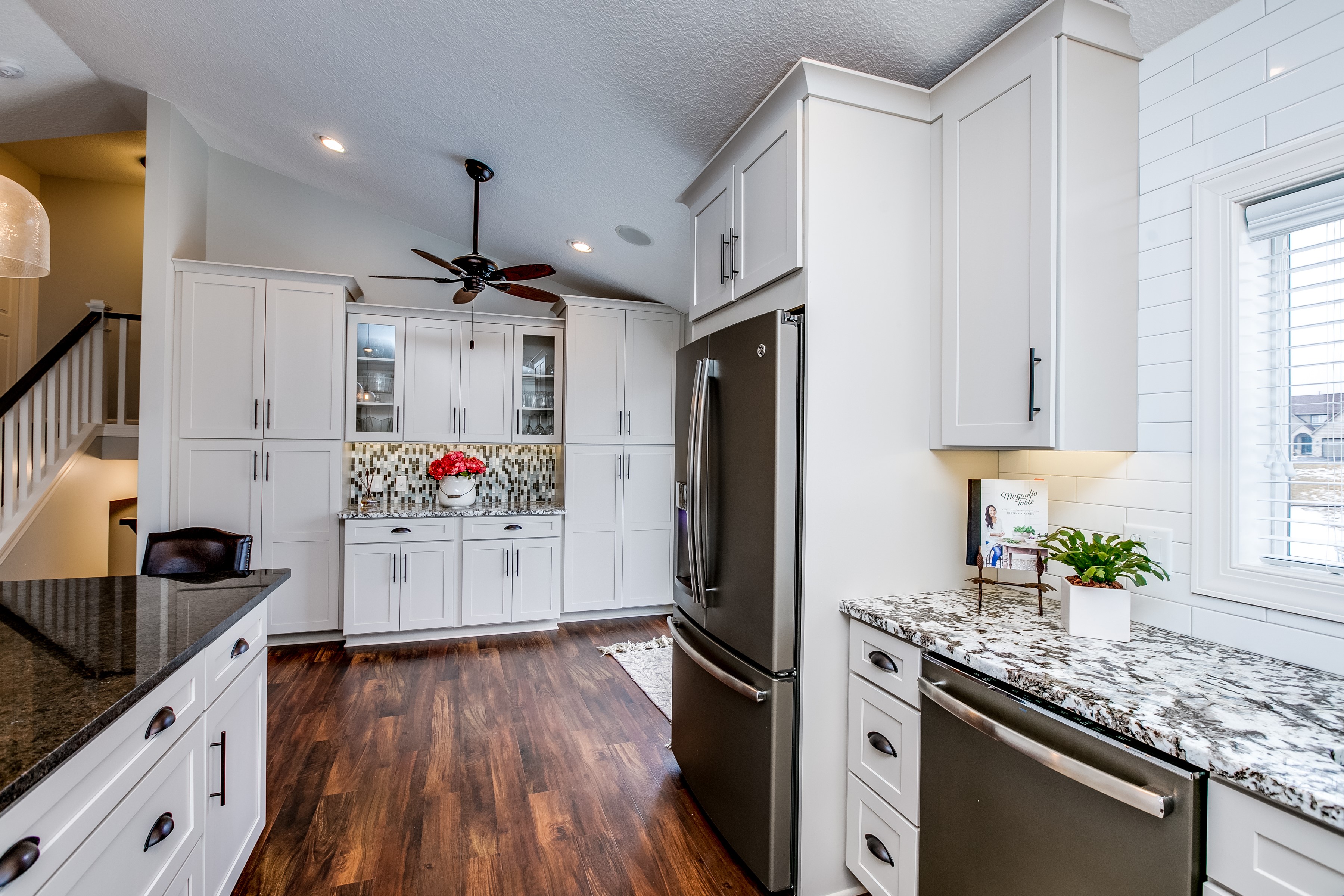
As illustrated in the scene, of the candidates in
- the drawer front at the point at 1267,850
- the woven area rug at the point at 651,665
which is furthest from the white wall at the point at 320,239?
the drawer front at the point at 1267,850

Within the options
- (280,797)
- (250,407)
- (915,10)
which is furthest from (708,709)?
(250,407)

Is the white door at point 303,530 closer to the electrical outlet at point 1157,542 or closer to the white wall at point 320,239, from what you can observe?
the white wall at point 320,239

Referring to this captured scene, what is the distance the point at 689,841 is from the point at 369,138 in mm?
3943

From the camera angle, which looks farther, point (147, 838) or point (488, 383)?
point (488, 383)

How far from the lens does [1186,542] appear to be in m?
1.53

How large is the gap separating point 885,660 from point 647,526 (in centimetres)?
323

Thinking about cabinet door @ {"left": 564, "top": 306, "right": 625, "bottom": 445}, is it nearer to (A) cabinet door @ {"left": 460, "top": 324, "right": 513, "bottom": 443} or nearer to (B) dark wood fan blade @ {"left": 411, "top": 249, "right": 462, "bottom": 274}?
(A) cabinet door @ {"left": 460, "top": 324, "right": 513, "bottom": 443}

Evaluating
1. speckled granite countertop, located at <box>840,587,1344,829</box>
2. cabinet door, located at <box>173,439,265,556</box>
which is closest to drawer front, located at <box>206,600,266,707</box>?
speckled granite countertop, located at <box>840,587,1344,829</box>

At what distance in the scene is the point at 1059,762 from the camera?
1.13 metres

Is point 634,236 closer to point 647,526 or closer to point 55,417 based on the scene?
point 647,526

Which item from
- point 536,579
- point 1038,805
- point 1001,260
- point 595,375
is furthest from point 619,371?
point 1038,805

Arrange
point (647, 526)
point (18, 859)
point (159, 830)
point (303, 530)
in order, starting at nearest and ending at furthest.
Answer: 1. point (18, 859)
2. point (159, 830)
3. point (303, 530)
4. point (647, 526)

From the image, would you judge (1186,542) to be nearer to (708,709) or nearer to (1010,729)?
(1010,729)

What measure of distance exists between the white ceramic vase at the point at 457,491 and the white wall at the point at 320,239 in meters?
1.41
